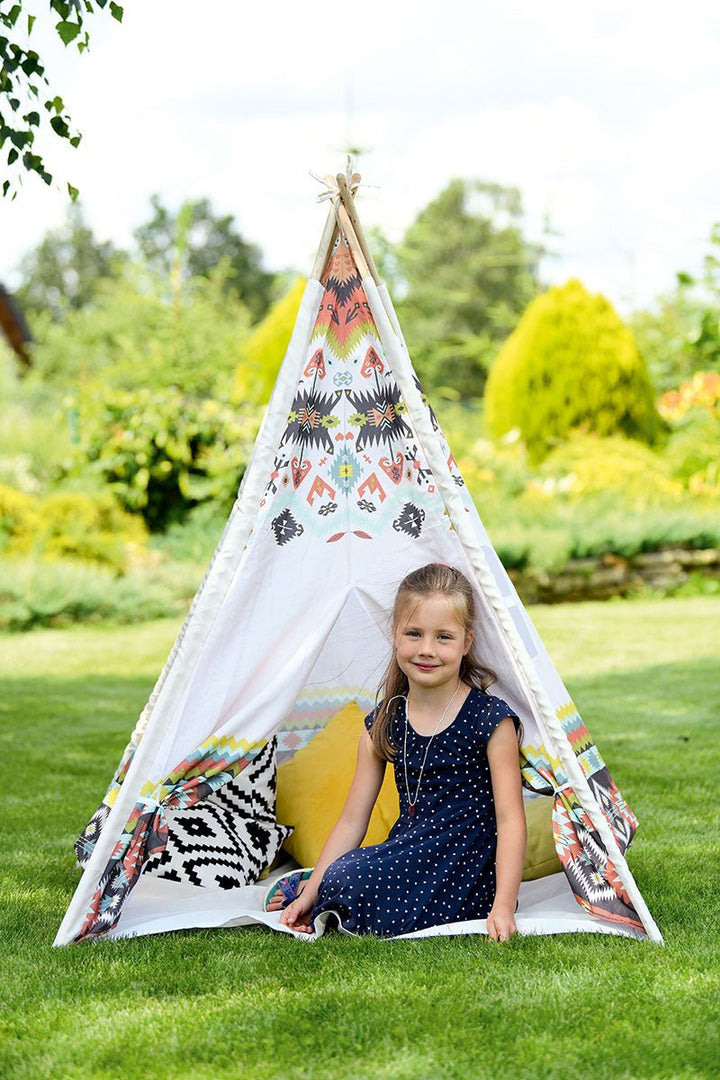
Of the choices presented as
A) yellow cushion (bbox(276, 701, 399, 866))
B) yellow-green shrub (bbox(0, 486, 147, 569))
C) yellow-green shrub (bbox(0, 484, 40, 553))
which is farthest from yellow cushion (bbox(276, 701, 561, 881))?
yellow-green shrub (bbox(0, 484, 40, 553))

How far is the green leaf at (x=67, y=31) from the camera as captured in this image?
3605mm

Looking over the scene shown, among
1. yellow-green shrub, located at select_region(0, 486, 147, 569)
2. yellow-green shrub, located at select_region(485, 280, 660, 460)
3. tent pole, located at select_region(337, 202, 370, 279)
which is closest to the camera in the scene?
tent pole, located at select_region(337, 202, 370, 279)

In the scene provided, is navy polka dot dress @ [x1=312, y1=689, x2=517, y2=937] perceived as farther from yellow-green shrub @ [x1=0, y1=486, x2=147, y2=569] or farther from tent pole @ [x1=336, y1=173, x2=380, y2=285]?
yellow-green shrub @ [x1=0, y1=486, x2=147, y2=569]

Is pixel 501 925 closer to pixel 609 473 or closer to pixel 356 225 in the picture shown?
pixel 356 225

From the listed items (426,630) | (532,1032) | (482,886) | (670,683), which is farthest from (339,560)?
(670,683)

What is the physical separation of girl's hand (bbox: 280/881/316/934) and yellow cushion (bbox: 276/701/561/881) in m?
0.54

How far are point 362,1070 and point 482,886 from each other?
2.99ft

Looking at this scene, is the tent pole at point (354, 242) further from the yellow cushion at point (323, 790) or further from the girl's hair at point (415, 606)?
the yellow cushion at point (323, 790)

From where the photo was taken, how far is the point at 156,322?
15.1 metres

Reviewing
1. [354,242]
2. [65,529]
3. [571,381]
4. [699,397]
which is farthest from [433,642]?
[571,381]

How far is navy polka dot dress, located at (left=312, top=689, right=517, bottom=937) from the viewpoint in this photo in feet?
9.40

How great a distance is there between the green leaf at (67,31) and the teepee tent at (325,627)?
1.13 meters

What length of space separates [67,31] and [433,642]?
85.0 inches

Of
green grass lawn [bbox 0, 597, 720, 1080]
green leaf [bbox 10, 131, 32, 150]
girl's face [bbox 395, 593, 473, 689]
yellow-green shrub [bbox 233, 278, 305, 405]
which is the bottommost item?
green grass lawn [bbox 0, 597, 720, 1080]
